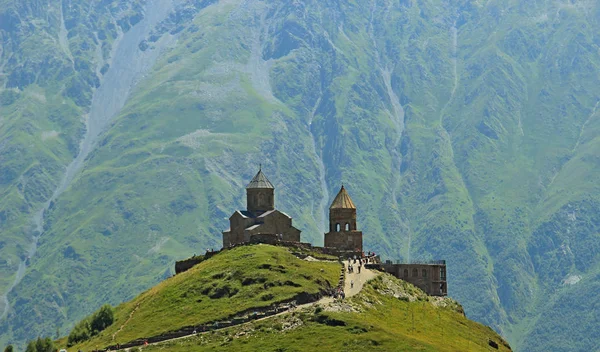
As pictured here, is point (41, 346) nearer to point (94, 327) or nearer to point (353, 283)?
point (94, 327)

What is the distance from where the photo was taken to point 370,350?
16100 centimetres

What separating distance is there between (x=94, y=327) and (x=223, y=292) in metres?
22.3

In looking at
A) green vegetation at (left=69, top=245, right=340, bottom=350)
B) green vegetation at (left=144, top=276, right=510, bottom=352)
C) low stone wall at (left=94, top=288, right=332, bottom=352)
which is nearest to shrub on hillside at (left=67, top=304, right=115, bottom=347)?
green vegetation at (left=69, top=245, right=340, bottom=350)

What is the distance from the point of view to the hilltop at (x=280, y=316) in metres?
166

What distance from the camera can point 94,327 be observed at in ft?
646

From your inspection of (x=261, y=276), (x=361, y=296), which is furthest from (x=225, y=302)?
(x=361, y=296)

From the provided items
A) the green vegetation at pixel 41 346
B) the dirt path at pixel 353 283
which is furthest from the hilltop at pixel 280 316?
the green vegetation at pixel 41 346

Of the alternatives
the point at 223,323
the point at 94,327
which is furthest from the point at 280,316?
the point at 94,327

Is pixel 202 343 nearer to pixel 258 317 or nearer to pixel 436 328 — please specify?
pixel 258 317

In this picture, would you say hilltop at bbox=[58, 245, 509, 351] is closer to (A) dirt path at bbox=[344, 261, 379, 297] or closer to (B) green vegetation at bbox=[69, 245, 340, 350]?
(B) green vegetation at bbox=[69, 245, 340, 350]

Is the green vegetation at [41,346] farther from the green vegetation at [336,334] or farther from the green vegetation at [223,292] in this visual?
the green vegetation at [336,334]

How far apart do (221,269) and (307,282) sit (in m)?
15.5

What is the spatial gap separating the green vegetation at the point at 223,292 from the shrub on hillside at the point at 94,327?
146 cm

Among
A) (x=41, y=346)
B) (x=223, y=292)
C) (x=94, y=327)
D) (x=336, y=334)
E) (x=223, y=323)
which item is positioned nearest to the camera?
(x=336, y=334)
